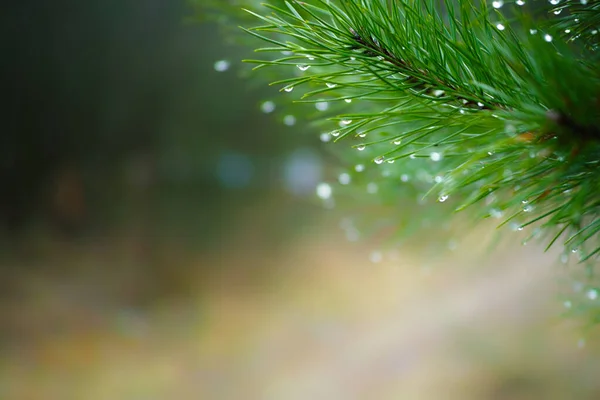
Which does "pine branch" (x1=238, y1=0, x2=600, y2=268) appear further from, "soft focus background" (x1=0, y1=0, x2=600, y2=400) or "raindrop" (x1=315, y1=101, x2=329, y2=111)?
"soft focus background" (x1=0, y1=0, x2=600, y2=400)

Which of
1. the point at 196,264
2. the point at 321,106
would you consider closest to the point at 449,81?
the point at 321,106

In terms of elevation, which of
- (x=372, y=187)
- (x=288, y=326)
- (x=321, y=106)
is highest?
(x=321, y=106)

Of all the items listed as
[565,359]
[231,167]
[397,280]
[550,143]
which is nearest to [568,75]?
[550,143]

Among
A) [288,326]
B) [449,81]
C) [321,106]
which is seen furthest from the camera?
[288,326]

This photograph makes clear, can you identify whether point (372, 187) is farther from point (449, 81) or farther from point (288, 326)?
point (288, 326)

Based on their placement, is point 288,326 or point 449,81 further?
point 288,326

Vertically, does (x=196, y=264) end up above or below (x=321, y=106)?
below

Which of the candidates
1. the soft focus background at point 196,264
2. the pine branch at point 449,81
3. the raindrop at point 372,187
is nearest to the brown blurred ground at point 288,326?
the soft focus background at point 196,264

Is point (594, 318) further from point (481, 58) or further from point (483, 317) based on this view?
point (483, 317)

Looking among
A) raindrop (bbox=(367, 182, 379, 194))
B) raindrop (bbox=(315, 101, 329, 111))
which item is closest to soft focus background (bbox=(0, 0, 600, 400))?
raindrop (bbox=(367, 182, 379, 194))

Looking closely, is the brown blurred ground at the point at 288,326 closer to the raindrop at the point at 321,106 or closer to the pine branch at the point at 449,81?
the raindrop at the point at 321,106
